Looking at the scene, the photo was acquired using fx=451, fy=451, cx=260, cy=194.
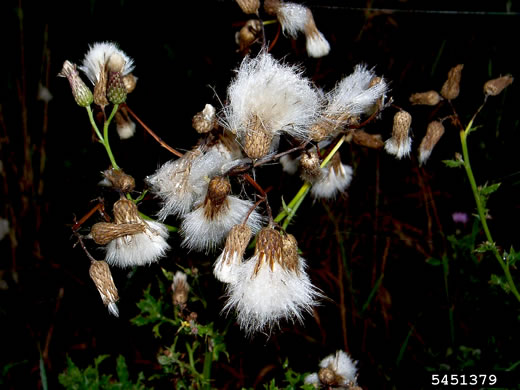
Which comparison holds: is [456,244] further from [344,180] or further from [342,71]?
[342,71]

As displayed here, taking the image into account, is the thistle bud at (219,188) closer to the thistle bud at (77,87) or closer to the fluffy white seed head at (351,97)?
the fluffy white seed head at (351,97)

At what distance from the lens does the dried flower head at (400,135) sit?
58.7 inches

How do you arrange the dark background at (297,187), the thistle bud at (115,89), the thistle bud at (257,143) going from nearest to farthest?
the thistle bud at (257,143), the thistle bud at (115,89), the dark background at (297,187)

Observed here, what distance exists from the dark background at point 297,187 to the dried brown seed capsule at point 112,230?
110 cm

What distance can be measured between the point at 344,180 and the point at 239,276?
75cm

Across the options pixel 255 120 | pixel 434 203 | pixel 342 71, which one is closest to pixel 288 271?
pixel 255 120

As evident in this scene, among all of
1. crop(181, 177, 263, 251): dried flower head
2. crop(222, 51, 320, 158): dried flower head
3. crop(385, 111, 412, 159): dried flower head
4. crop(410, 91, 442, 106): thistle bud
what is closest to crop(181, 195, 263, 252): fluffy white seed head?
crop(181, 177, 263, 251): dried flower head

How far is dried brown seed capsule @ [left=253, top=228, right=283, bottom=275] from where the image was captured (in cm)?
125

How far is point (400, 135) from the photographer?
5.00ft

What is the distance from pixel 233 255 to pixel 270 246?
0.35 ft

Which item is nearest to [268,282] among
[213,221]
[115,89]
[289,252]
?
[289,252]

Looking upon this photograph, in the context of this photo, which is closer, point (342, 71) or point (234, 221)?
point (234, 221)

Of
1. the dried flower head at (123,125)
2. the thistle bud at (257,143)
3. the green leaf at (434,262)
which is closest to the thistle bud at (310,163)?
the thistle bud at (257,143)

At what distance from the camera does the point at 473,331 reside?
2.45m
